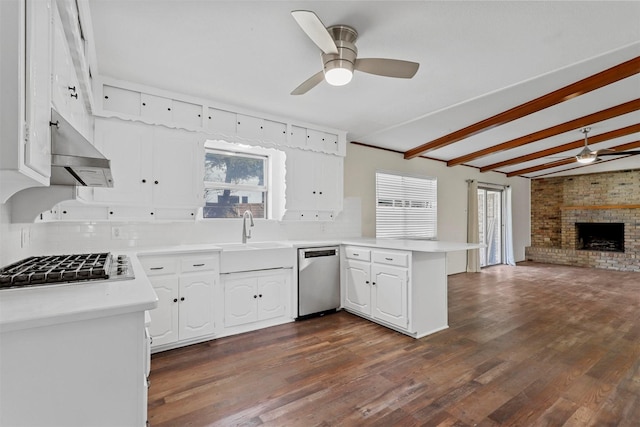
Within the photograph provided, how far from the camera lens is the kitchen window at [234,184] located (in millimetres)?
3721

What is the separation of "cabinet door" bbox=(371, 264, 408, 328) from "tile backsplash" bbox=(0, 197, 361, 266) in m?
1.25

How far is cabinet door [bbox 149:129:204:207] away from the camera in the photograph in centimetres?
304

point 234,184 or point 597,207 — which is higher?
point 234,184

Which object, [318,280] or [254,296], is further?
[318,280]

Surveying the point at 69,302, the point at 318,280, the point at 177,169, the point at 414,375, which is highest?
the point at 177,169

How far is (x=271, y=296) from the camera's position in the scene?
3.41m

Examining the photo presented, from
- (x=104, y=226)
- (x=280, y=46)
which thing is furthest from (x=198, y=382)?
(x=280, y=46)

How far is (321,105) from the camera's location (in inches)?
141

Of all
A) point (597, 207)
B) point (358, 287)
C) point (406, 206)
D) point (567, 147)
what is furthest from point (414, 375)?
point (597, 207)

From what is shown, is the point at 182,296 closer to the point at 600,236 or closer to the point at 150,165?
the point at 150,165

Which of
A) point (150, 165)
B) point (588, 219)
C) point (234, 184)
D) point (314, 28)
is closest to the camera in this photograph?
point (314, 28)

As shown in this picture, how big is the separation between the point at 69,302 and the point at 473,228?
7.04m

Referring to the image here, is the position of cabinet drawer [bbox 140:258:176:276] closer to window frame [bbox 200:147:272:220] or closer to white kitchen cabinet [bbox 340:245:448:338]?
window frame [bbox 200:147:272:220]

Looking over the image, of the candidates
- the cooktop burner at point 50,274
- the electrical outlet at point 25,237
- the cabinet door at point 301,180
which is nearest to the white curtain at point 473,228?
the cabinet door at point 301,180
